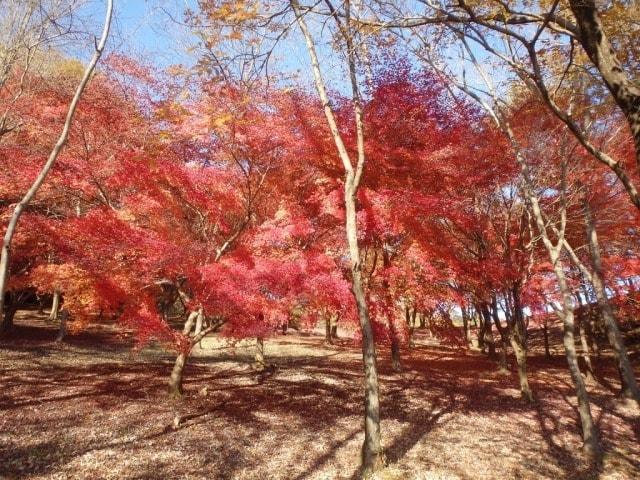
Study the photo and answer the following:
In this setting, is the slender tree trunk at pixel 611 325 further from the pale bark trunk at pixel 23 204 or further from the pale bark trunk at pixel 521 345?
the pale bark trunk at pixel 23 204

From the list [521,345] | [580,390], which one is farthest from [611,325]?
[580,390]

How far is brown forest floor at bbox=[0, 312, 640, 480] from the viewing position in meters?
7.36

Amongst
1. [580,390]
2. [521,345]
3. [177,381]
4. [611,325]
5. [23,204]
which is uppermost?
[23,204]

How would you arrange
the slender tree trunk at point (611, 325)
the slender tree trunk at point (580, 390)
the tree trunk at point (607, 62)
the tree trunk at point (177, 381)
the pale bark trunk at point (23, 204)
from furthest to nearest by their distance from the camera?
the tree trunk at point (177, 381) → the slender tree trunk at point (611, 325) → the slender tree trunk at point (580, 390) → the pale bark trunk at point (23, 204) → the tree trunk at point (607, 62)

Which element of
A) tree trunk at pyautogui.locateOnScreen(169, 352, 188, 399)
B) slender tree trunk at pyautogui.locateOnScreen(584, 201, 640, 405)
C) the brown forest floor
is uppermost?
slender tree trunk at pyautogui.locateOnScreen(584, 201, 640, 405)

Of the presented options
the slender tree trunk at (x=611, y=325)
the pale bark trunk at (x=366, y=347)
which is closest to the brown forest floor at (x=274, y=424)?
the pale bark trunk at (x=366, y=347)

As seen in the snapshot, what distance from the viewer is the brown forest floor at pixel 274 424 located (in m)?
7.36

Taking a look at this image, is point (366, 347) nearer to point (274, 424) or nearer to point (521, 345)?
point (274, 424)

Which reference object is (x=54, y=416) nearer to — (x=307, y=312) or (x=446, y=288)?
(x=307, y=312)

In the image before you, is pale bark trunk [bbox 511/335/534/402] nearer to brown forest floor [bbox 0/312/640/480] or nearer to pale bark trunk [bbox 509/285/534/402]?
pale bark trunk [bbox 509/285/534/402]

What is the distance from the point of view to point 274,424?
9.95 metres

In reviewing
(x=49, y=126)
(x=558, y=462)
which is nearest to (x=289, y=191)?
(x=49, y=126)

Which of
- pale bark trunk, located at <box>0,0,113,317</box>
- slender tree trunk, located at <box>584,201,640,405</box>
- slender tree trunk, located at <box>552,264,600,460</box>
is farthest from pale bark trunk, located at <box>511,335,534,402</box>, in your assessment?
pale bark trunk, located at <box>0,0,113,317</box>

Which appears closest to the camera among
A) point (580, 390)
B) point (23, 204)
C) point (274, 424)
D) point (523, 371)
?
point (23, 204)
